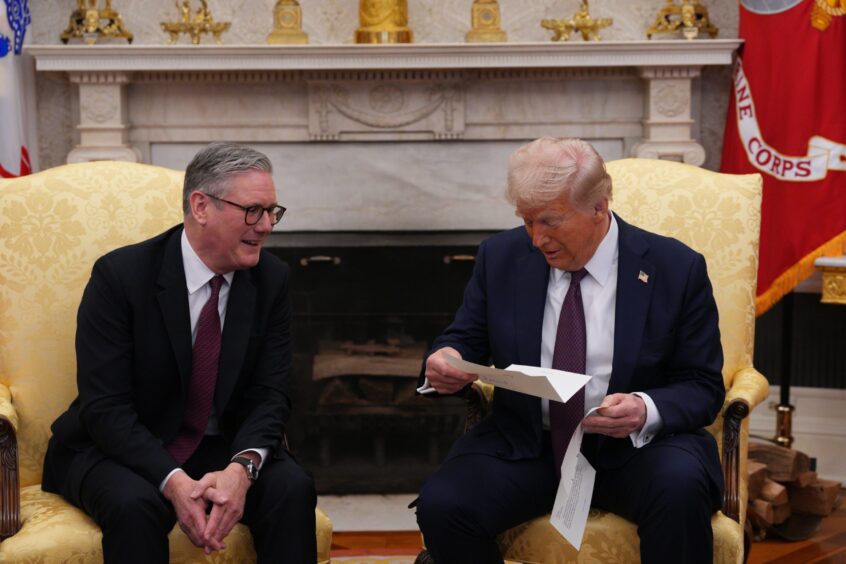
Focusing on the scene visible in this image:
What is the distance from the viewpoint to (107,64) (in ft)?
13.0

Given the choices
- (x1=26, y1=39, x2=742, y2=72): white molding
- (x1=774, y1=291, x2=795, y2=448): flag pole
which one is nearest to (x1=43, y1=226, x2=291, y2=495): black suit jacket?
(x1=26, y1=39, x2=742, y2=72): white molding

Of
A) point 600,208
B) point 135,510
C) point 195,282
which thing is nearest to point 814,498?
point 600,208

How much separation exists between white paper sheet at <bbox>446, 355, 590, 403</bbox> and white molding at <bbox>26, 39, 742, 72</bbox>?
2.05 metres

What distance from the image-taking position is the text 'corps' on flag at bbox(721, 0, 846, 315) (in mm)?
3684

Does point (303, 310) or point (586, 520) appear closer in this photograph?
point (586, 520)

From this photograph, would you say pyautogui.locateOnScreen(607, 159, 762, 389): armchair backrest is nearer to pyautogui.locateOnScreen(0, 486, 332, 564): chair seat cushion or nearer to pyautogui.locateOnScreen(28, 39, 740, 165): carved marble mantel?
pyautogui.locateOnScreen(0, 486, 332, 564): chair seat cushion

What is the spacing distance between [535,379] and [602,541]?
440 mm

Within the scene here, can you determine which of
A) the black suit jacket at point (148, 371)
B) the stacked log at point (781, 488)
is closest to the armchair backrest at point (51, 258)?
the black suit jacket at point (148, 371)

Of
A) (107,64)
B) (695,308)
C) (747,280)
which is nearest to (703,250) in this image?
(747,280)

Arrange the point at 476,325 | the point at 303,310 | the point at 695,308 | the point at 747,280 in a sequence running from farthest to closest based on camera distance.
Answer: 1. the point at 303,310
2. the point at 747,280
3. the point at 476,325
4. the point at 695,308

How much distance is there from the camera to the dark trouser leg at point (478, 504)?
2195mm

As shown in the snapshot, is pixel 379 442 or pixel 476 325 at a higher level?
pixel 476 325

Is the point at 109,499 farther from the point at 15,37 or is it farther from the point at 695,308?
the point at 15,37

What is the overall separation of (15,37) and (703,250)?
2.60 m
